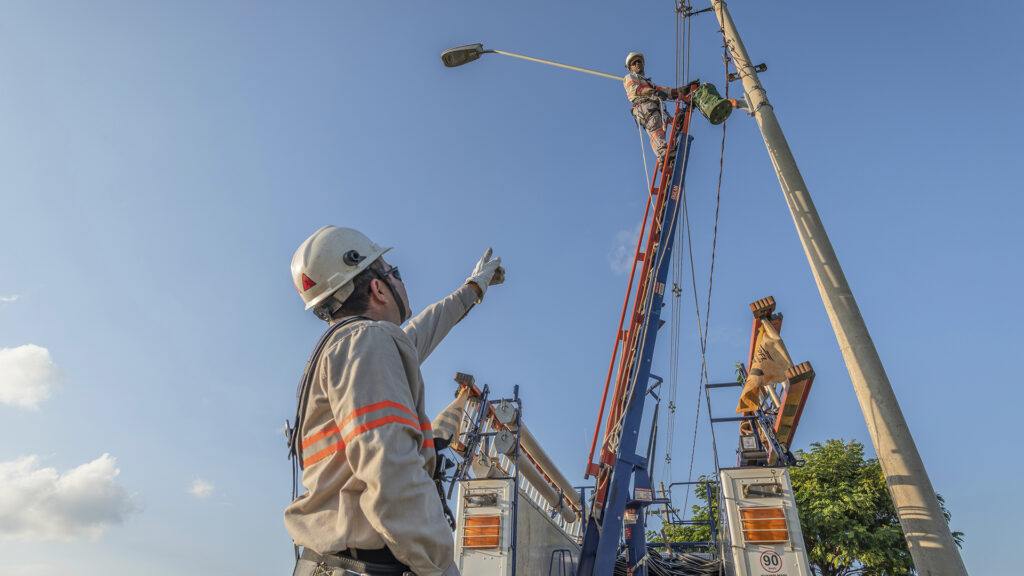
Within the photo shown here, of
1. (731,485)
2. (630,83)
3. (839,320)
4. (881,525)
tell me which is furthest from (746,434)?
(881,525)

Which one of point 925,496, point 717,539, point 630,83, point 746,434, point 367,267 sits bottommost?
point 925,496

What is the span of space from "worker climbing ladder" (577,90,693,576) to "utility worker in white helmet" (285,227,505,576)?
6600 millimetres

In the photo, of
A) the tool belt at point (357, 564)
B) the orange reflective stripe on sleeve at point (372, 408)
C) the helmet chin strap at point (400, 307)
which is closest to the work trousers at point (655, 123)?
the helmet chin strap at point (400, 307)

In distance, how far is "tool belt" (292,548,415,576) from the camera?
1665mm

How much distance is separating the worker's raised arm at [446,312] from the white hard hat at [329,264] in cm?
69

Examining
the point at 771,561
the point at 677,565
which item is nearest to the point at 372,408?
the point at 771,561

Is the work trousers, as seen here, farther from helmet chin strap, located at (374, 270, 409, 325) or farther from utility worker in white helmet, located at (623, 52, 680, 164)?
helmet chin strap, located at (374, 270, 409, 325)

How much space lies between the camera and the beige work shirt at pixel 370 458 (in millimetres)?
1553

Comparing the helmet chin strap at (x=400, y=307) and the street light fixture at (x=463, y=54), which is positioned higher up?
the street light fixture at (x=463, y=54)

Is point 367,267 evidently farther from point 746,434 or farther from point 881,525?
point 881,525

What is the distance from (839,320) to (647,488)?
451 cm

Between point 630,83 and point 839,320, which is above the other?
point 630,83

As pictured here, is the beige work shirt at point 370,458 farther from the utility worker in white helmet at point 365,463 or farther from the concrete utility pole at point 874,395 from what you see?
the concrete utility pole at point 874,395

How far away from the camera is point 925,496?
3895 mm
